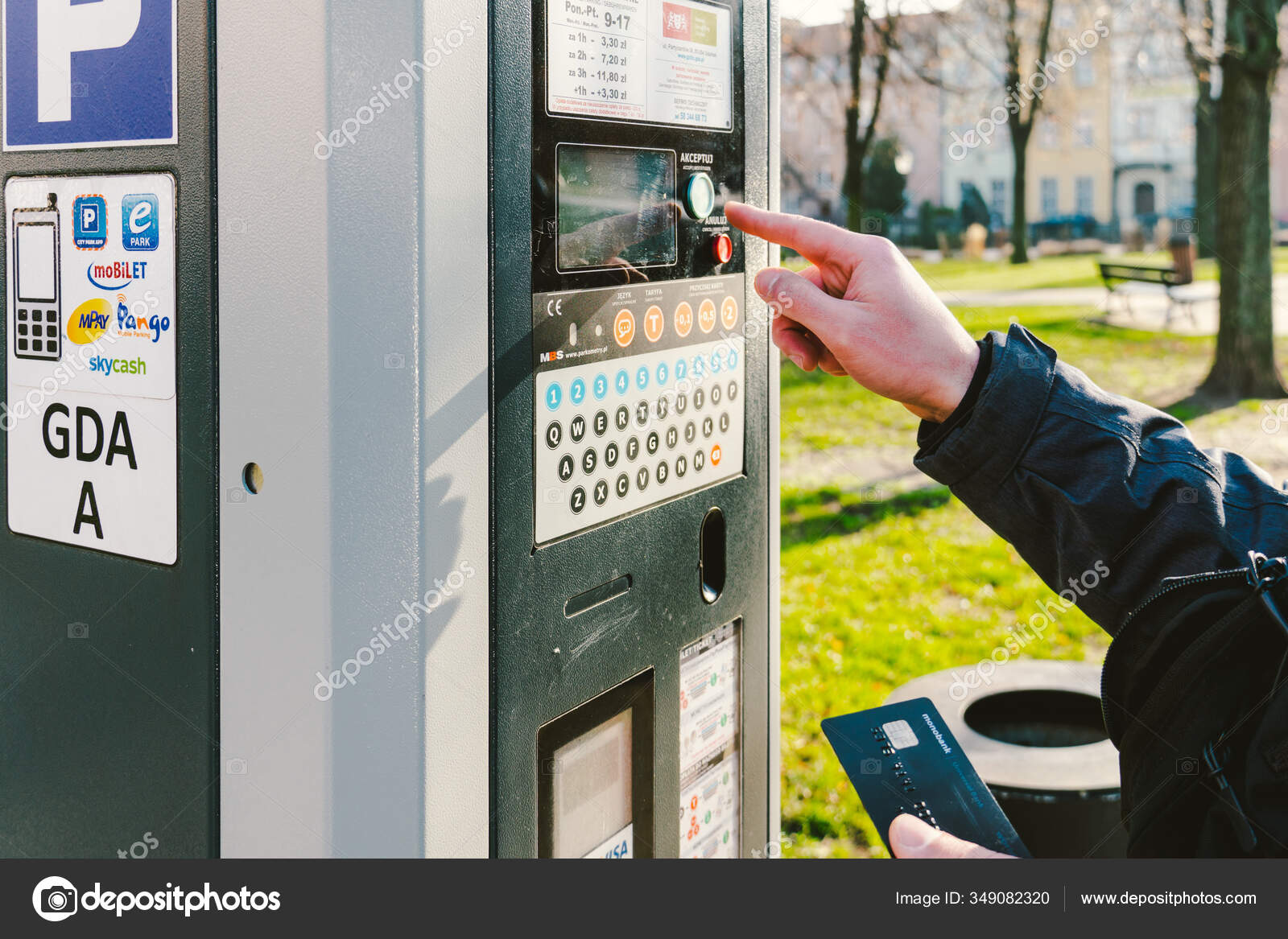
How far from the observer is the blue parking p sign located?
1.35m

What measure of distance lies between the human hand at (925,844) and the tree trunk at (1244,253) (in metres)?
7.68

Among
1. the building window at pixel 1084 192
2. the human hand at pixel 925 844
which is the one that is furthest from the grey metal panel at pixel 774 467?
the building window at pixel 1084 192

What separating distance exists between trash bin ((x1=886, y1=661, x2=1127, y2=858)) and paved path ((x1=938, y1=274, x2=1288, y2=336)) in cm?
755

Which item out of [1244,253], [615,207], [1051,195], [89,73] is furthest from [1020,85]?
[1051,195]

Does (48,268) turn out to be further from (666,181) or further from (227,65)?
(666,181)

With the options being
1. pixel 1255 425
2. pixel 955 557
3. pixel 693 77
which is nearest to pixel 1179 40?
pixel 1255 425

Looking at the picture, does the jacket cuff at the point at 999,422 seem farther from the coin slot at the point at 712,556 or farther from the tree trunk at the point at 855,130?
the tree trunk at the point at 855,130

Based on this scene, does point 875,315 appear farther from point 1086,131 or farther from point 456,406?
→ point 1086,131

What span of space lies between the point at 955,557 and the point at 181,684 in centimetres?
506

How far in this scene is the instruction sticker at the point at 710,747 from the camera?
5.85 feet

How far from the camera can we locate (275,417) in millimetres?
1269

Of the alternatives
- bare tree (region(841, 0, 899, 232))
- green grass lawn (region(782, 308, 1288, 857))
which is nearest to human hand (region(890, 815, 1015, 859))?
green grass lawn (region(782, 308, 1288, 857))

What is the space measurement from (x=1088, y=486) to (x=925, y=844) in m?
0.47
